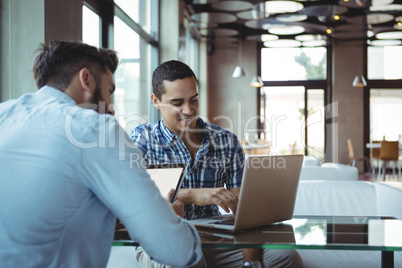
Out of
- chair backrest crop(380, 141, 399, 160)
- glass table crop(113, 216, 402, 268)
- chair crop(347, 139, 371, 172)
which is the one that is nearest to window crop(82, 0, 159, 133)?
glass table crop(113, 216, 402, 268)

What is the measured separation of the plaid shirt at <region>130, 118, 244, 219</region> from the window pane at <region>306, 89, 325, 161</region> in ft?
32.5

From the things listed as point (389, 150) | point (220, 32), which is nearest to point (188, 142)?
point (389, 150)

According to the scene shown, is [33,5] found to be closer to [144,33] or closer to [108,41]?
[108,41]

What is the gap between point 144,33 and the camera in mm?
5988

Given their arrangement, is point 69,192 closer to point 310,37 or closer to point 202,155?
point 202,155

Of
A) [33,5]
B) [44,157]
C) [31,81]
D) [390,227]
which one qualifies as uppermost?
[33,5]

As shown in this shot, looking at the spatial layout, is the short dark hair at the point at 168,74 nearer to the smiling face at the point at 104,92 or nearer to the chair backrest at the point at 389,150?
the smiling face at the point at 104,92

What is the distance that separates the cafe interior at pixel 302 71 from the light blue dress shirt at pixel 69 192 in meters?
6.10

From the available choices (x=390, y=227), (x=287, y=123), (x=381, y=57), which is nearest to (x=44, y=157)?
(x=390, y=227)

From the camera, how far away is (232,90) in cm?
1200

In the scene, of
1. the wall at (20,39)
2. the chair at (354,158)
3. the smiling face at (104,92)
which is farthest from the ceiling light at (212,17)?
the smiling face at (104,92)

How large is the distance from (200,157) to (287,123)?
10048 mm

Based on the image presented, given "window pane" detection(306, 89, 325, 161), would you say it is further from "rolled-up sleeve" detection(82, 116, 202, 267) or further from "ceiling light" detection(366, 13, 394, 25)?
"rolled-up sleeve" detection(82, 116, 202, 267)

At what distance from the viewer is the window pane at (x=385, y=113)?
37.7 feet
